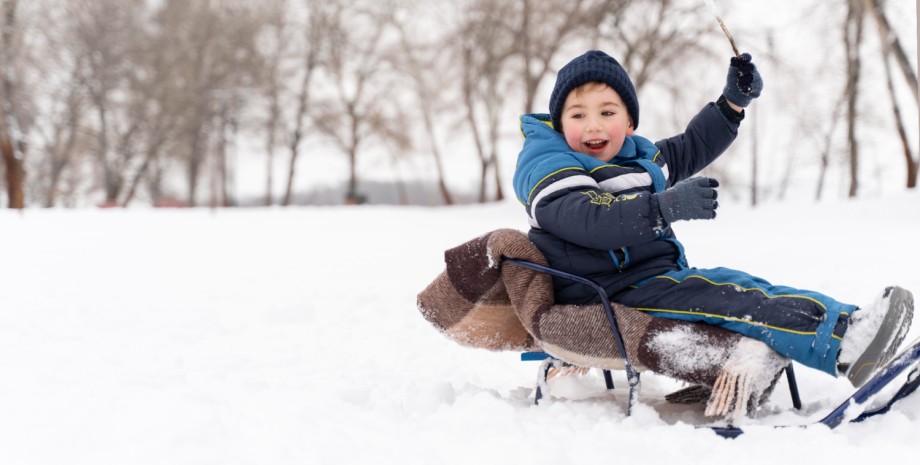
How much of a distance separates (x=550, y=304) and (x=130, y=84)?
75.7 feet

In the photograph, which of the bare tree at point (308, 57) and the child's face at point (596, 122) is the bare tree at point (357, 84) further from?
the child's face at point (596, 122)

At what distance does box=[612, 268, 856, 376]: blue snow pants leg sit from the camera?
2191mm

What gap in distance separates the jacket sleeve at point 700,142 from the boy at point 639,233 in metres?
0.10

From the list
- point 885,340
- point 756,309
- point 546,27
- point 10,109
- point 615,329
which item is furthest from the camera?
point 546,27

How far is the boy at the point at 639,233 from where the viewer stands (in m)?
2.17

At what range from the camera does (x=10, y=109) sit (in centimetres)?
1733

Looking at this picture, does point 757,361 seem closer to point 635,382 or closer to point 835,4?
point 635,382

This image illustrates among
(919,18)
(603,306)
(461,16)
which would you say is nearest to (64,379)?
(603,306)

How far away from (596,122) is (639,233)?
580mm

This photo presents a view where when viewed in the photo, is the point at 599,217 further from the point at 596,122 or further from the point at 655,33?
the point at 655,33

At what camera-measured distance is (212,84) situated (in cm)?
2273

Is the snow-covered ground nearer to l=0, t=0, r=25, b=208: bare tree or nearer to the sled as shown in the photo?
the sled

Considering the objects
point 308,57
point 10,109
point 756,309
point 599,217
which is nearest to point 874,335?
point 756,309

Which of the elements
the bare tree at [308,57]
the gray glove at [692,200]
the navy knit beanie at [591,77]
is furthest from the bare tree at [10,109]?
the gray glove at [692,200]
